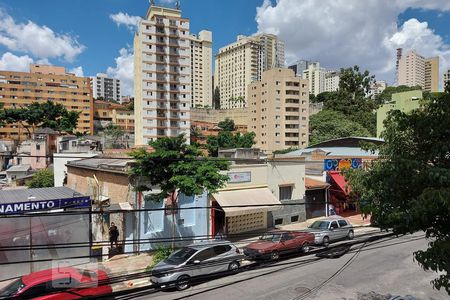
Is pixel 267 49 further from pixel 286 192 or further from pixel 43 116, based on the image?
pixel 286 192

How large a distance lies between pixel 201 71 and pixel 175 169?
16358 cm

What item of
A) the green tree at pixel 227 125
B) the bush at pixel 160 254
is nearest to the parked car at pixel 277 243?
the bush at pixel 160 254

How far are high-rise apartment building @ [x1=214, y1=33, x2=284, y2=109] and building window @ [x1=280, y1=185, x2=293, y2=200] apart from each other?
465 ft

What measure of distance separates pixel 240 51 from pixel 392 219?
182m

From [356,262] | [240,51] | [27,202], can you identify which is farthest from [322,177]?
[240,51]

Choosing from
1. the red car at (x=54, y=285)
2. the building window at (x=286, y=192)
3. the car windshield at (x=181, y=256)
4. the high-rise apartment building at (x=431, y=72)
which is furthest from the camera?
the high-rise apartment building at (x=431, y=72)

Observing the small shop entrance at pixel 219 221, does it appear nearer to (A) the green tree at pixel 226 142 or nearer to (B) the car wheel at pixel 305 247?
(B) the car wheel at pixel 305 247

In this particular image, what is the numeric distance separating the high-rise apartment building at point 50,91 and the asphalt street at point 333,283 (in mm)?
108603

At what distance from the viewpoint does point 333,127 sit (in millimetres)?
71375

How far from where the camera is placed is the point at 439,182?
586 centimetres

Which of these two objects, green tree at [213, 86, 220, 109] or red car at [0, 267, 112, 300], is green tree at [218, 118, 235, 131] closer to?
green tree at [213, 86, 220, 109]

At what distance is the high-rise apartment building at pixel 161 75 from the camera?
90.7m

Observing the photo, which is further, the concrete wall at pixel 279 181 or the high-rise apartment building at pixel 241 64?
the high-rise apartment building at pixel 241 64

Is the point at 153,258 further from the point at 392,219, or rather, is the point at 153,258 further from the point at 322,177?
the point at 322,177
